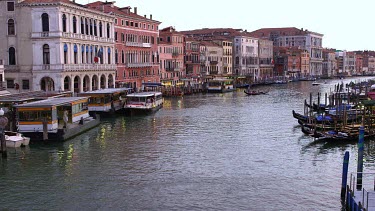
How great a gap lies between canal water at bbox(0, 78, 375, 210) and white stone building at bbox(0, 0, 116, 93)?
8.06 meters

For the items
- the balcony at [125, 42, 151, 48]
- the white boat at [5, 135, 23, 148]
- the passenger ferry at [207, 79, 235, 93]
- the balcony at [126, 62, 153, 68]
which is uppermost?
the balcony at [125, 42, 151, 48]

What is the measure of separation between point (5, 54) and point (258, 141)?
15.7 metres

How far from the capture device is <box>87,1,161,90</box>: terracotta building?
34.5 meters

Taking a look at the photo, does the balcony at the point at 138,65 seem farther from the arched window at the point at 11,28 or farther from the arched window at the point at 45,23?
the arched window at the point at 11,28

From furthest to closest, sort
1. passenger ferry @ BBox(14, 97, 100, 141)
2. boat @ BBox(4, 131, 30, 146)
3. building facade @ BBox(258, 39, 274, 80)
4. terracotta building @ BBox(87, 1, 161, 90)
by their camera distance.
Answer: building facade @ BBox(258, 39, 274, 80)
terracotta building @ BBox(87, 1, 161, 90)
passenger ferry @ BBox(14, 97, 100, 141)
boat @ BBox(4, 131, 30, 146)

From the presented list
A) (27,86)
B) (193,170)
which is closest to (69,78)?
(27,86)

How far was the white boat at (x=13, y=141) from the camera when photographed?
1475 centimetres

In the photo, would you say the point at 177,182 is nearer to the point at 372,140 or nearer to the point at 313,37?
the point at 372,140

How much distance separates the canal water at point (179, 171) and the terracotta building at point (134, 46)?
16063mm

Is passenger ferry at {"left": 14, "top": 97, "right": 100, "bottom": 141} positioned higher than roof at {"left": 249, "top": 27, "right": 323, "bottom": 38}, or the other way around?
roof at {"left": 249, "top": 27, "right": 323, "bottom": 38}

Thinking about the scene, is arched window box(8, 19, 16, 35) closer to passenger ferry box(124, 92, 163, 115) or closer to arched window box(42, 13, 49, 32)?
arched window box(42, 13, 49, 32)

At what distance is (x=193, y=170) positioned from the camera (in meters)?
12.3

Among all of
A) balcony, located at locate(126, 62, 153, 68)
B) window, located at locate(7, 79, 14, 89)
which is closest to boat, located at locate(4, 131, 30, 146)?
window, located at locate(7, 79, 14, 89)

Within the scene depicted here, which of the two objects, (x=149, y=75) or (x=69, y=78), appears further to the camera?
(x=149, y=75)
